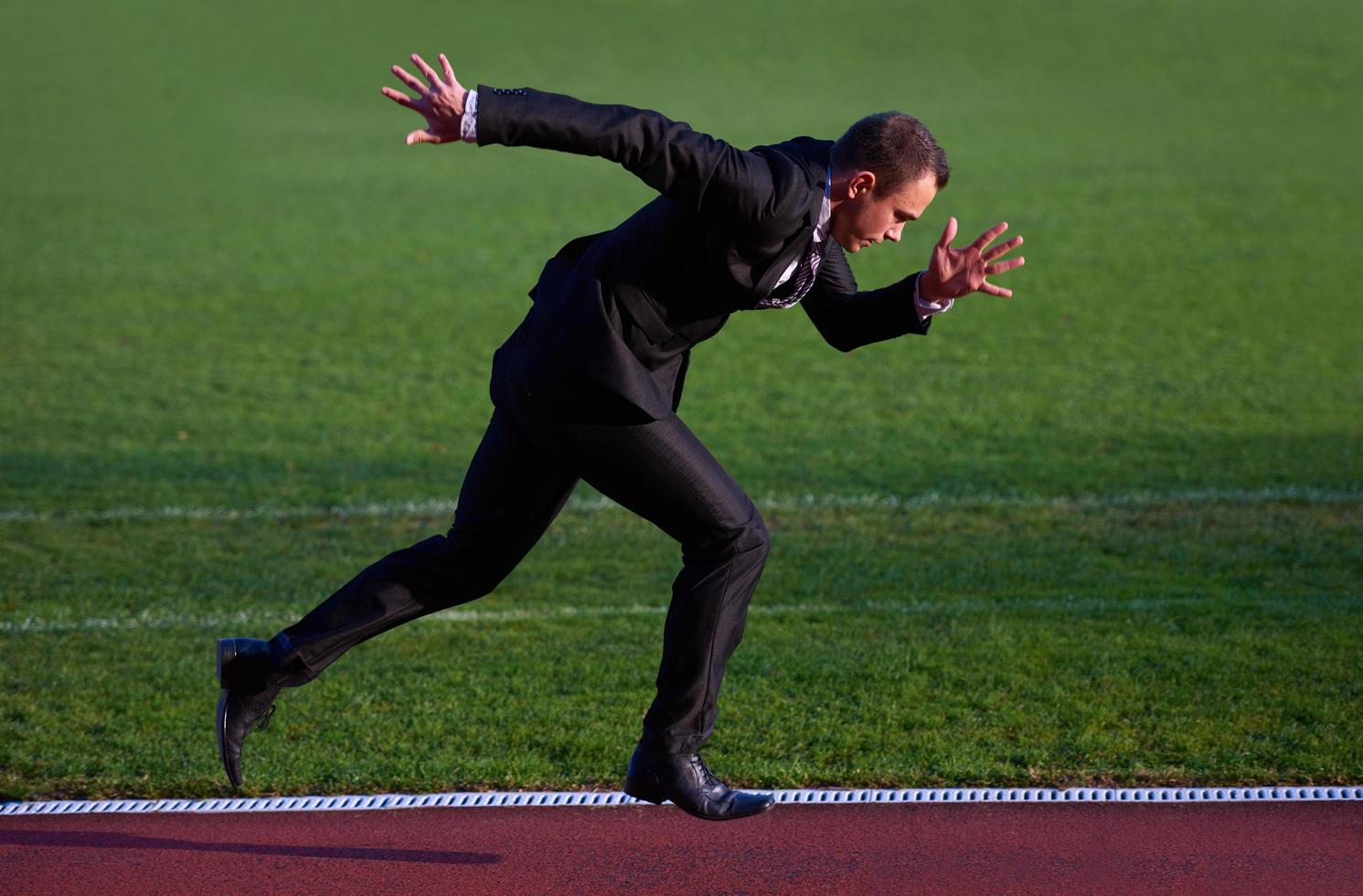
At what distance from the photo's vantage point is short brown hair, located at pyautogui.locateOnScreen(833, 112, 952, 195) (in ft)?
13.5

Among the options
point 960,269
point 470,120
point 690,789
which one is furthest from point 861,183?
point 690,789

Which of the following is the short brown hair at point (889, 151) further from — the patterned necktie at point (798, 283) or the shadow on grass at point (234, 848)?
the shadow on grass at point (234, 848)

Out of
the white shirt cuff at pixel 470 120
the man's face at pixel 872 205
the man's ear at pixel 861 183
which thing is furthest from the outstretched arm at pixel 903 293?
the white shirt cuff at pixel 470 120

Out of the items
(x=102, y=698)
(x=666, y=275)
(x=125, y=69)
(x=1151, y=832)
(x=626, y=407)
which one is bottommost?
(x=102, y=698)

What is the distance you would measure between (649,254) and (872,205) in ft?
2.06

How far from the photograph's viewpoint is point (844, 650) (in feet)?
21.9

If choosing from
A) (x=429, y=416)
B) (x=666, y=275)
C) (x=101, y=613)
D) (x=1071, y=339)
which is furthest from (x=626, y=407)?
(x=1071, y=339)

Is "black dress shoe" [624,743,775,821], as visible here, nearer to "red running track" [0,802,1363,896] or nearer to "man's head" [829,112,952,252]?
"red running track" [0,802,1363,896]

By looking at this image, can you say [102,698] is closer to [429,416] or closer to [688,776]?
[688,776]

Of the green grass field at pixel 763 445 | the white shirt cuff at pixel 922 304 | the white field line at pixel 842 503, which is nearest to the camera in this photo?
the white shirt cuff at pixel 922 304

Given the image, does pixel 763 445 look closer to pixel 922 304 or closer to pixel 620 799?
pixel 620 799

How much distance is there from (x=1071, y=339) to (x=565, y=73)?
18422 millimetres

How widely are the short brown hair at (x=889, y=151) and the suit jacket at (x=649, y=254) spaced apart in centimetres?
9

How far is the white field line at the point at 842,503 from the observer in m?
9.51
